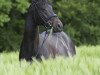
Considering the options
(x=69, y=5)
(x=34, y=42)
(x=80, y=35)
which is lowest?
(x=80, y=35)

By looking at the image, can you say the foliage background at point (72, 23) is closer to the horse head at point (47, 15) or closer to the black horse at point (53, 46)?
the black horse at point (53, 46)

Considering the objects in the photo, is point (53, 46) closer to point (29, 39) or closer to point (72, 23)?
point (29, 39)

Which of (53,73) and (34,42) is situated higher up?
(53,73)

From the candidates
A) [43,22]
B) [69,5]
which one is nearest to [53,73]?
[43,22]

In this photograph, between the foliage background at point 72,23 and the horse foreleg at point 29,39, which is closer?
the horse foreleg at point 29,39

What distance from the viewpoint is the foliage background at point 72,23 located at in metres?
19.0

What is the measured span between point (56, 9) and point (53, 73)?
17840 mm

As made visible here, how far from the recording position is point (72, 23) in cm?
2206

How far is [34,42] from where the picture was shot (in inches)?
271

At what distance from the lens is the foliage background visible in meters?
19.0

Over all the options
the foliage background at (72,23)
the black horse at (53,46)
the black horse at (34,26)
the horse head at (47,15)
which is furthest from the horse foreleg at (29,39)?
the foliage background at (72,23)

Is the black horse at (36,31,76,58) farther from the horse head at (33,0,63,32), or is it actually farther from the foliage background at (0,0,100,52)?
the foliage background at (0,0,100,52)

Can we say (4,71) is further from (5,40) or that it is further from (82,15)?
(82,15)

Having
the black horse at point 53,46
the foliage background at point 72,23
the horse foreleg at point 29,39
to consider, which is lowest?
the foliage background at point 72,23
